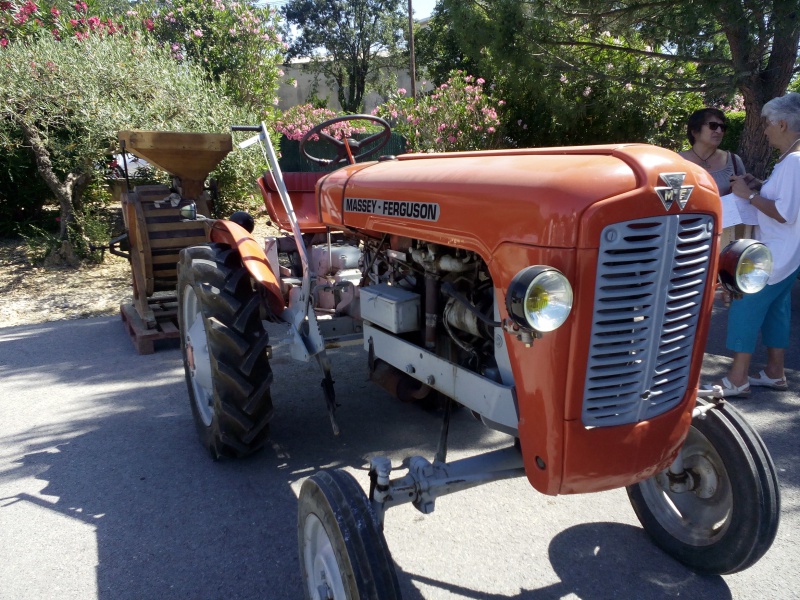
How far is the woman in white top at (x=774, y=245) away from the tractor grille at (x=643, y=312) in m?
2.04

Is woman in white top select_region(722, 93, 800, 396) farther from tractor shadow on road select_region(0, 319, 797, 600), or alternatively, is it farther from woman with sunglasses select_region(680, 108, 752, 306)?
tractor shadow on road select_region(0, 319, 797, 600)

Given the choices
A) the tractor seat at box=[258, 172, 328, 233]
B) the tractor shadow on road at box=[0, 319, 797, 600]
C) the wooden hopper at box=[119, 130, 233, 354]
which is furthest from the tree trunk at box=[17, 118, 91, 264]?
the tractor seat at box=[258, 172, 328, 233]

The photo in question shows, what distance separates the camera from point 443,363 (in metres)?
2.25

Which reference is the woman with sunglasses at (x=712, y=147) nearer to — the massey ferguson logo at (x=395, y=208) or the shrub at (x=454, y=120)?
the massey ferguson logo at (x=395, y=208)

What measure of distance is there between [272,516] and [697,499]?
1.69m

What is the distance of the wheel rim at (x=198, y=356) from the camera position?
3.21 meters

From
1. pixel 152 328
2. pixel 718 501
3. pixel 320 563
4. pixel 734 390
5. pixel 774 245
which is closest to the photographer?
pixel 320 563

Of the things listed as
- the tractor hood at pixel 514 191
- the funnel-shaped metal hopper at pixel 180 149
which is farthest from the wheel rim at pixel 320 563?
the funnel-shaped metal hopper at pixel 180 149

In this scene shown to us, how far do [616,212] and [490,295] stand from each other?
1.97 ft

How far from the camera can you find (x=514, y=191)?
1.81 m

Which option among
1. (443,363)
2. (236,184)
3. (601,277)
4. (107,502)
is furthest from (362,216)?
(236,184)

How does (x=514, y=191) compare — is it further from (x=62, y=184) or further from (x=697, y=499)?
(x=62, y=184)

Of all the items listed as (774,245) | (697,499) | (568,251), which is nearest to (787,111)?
(774,245)

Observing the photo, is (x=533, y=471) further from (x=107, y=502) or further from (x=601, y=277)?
(x=107, y=502)
